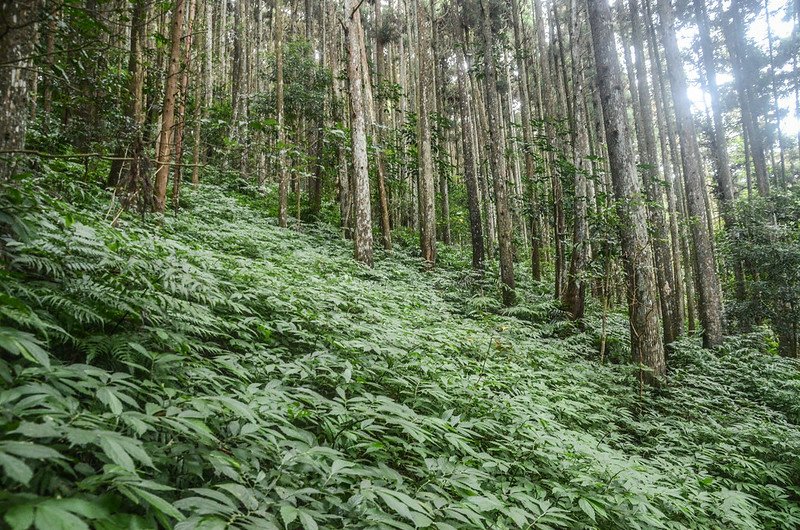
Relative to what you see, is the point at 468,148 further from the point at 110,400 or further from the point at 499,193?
the point at 110,400

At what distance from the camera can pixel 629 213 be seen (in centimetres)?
619

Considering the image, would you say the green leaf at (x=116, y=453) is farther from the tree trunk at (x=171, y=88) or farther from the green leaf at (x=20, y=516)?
the tree trunk at (x=171, y=88)

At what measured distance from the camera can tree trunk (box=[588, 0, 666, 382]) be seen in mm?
6191

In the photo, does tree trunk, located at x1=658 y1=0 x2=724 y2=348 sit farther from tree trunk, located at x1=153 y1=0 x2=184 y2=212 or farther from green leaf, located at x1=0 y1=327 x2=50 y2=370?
green leaf, located at x1=0 y1=327 x2=50 y2=370

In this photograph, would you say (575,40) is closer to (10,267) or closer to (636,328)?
(636,328)

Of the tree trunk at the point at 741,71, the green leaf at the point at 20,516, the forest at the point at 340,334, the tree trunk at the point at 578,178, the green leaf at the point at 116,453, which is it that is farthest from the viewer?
the tree trunk at the point at 741,71

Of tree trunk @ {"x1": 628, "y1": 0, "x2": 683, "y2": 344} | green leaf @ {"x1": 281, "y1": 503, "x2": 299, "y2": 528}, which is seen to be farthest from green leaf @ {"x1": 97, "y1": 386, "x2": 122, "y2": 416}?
tree trunk @ {"x1": 628, "y1": 0, "x2": 683, "y2": 344}

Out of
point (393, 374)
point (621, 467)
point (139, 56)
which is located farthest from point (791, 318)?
point (139, 56)

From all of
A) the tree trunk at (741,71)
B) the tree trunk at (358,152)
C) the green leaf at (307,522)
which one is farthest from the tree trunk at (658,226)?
the green leaf at (307,522)

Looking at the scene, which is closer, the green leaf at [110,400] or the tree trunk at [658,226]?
the green leaf at [110,400]

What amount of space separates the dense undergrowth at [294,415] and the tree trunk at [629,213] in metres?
0.51

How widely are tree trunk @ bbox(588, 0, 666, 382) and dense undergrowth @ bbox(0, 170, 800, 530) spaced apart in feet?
1.66

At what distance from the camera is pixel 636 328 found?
6418 mm

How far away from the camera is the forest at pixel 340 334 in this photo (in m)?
1.52
